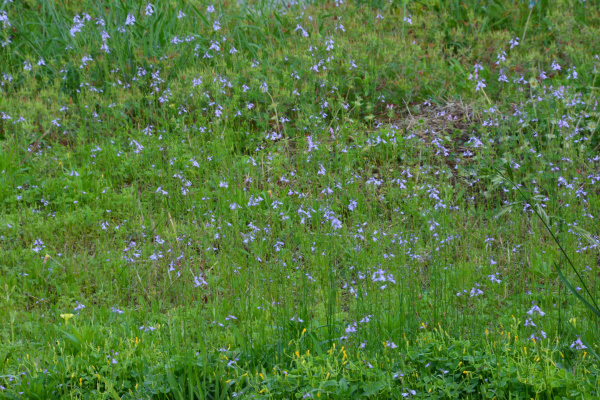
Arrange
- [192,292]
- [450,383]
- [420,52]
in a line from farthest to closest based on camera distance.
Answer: [420,52] < [192,292] < [450,383]

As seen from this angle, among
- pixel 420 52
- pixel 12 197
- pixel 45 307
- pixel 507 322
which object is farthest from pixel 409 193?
pixel 12 197

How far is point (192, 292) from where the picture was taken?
3797 mm

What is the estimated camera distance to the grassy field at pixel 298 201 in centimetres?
286

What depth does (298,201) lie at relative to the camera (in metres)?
5.02

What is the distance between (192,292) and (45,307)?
93 cm

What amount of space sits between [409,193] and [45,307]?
278cm

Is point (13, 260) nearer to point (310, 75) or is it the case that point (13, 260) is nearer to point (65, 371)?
point (65, 371)

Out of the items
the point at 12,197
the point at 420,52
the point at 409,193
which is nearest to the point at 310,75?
the point at 420,52

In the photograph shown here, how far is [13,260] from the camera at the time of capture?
14.2ft

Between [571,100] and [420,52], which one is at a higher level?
[420,52]

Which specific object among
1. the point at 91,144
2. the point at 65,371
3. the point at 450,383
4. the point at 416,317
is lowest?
the point at 450,383

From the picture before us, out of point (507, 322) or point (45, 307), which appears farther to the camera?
point (45, 307)

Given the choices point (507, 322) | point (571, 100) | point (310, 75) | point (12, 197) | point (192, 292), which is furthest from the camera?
point (310, 75)

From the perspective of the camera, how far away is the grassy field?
2.86 m
